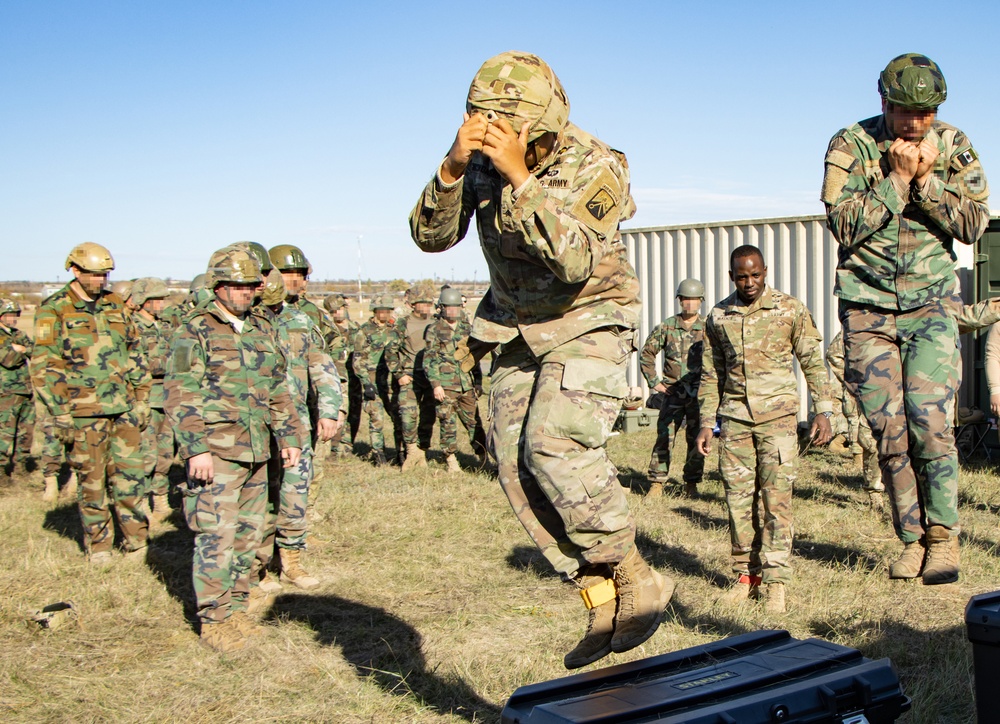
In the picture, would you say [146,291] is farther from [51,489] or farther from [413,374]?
[413,374]

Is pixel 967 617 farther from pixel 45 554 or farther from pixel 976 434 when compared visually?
pixel 976 434

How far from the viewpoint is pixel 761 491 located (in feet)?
22.0

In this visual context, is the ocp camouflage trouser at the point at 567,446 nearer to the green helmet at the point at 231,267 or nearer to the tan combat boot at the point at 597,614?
the tan combat boot at the point at 597,614

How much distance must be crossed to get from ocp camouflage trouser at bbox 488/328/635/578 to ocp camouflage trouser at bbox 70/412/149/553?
5.83m

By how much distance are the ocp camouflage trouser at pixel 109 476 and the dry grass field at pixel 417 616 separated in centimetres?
28

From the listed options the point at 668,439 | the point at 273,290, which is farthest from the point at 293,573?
the point at 668,439

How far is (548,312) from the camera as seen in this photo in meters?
3.56

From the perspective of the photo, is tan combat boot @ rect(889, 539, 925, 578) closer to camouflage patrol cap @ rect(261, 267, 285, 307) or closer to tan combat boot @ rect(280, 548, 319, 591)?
tan combat boot @ rect(280, 548, 319, 591)

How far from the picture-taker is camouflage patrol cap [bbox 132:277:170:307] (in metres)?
11.7

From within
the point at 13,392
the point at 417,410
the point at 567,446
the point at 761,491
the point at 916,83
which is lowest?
the point at 417,410

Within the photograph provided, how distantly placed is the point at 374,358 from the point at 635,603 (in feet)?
34.2

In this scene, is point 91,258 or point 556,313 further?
point 91,258

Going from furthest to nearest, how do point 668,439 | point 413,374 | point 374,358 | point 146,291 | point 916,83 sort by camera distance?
1. point 374,358
2. point 413,374
3. point 146,291
4. point 668,439
5. point 916,83

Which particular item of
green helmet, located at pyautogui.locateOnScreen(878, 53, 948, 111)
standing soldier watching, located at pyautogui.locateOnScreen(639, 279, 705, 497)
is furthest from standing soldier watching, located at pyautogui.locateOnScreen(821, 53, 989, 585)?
standing soldier watching, located at pyautogui.locateOnScreen(639, 279, 705, 497)
